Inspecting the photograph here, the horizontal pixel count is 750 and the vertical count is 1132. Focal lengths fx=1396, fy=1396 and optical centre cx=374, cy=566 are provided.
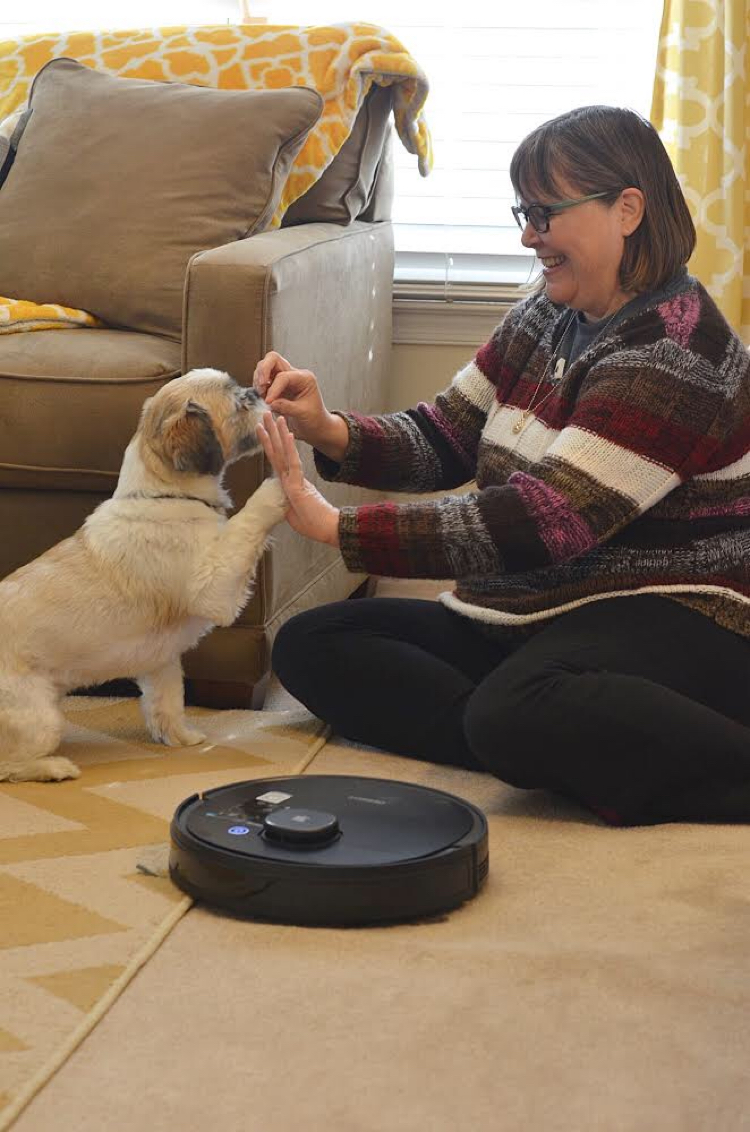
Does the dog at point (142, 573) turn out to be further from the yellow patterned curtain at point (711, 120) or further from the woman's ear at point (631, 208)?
the yellow patterned curtain at point (711, 120)

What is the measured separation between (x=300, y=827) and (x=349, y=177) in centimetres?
178

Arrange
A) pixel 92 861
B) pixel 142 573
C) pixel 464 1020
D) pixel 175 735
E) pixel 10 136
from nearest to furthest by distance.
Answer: pixel 464 1020 → pixel 92 861 → pixel 142 573 → pixel 175 735 → pixel 10 136

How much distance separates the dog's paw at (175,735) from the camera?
2221 millimetres

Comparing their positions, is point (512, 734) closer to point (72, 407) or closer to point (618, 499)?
point (618, 499)

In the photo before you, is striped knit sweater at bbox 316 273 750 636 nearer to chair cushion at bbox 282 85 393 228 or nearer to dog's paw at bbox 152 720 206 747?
dog's paw at bbox 152 720 206 747

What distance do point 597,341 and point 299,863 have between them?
0.88m

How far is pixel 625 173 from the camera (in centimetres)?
195

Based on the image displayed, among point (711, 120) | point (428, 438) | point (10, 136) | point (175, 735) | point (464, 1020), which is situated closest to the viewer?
point (464, 1020)

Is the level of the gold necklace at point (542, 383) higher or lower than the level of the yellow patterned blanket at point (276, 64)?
lower

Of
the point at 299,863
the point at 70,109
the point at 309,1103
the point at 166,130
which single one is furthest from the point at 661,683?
the point at 70,109

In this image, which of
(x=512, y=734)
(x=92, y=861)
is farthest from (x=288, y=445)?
(x=92, y=861)

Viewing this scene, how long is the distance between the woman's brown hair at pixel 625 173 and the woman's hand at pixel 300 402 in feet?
1.44

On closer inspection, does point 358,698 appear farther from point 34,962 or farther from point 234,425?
point 34,962

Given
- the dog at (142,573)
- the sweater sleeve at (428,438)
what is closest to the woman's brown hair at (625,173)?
the sweater sleeve at (428,438)
